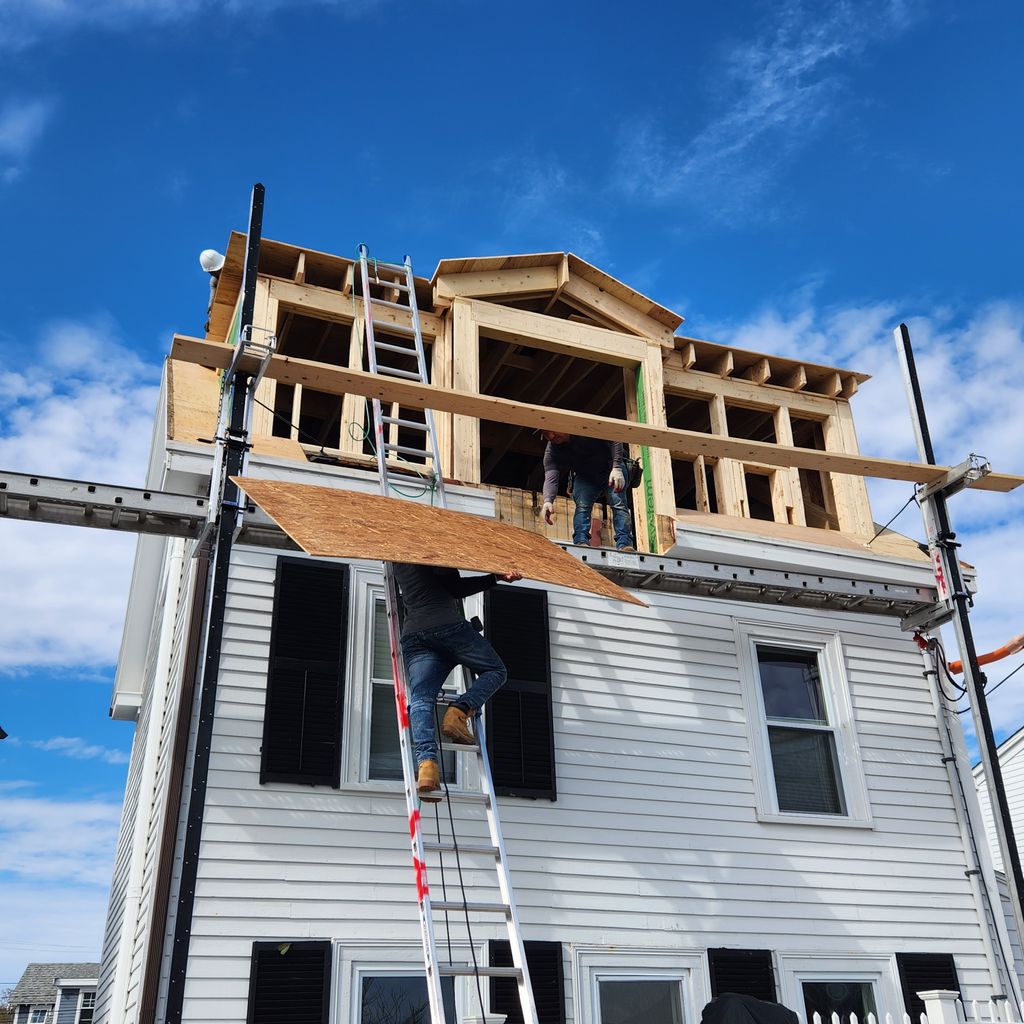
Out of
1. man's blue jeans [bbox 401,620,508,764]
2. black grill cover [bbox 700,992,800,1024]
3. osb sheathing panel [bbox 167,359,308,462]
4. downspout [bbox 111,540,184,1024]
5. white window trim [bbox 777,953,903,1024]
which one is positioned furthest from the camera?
osb sheathing panel [bbox 167,359,308,462]

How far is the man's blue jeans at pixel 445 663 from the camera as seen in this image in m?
6.52

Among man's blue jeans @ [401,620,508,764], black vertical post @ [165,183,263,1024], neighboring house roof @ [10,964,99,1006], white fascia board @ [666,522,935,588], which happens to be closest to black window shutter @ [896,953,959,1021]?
white fascia board @ [666,522,935,588]

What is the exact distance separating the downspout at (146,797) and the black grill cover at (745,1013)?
13.8ft

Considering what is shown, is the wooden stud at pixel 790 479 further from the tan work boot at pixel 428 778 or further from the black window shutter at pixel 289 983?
the black window shutter at pixel 289 983

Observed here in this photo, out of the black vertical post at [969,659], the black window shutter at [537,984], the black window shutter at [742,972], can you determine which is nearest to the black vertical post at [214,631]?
the black window shutter at [537,984]

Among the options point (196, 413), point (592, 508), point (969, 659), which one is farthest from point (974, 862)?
point (196, 413)

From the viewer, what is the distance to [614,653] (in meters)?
9.27

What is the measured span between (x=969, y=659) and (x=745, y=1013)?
13.0ft

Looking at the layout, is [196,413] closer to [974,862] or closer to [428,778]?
[428,778]

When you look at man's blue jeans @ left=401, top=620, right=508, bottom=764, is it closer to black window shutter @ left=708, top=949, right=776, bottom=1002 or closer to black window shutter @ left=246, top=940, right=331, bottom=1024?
black window shutter @ left=246, top=940, right=331, bottom=1024

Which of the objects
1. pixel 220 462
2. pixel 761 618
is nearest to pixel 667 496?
pixel 761 618

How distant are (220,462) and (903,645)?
7179 mm

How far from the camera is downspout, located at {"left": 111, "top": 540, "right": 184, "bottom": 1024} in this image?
26.5 ft

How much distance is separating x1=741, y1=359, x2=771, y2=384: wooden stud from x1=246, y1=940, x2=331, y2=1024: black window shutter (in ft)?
29.4
